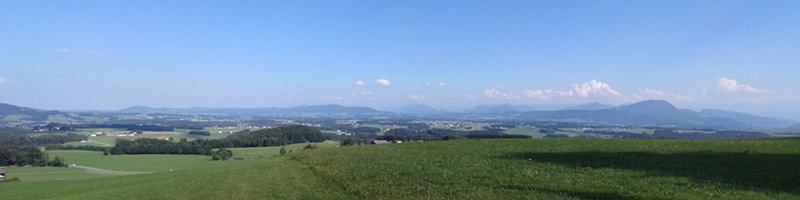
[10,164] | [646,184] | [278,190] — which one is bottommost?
[10,164]

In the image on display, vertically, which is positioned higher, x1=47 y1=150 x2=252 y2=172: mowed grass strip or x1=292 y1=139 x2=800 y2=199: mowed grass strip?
x1=292 y1=139 x2=800 y2=199: mowed grass strip

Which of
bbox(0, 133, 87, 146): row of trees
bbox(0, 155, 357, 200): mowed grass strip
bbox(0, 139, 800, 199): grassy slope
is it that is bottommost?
bbox(0, 133, 87, 146): row of trees

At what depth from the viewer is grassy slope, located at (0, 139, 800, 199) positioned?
13.9 meters

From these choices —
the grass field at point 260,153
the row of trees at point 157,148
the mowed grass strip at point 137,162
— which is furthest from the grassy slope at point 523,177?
the row of trees at point 157,148

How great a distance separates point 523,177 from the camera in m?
17.0

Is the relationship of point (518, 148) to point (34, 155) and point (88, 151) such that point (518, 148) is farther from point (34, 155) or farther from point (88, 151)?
point (88, 151)

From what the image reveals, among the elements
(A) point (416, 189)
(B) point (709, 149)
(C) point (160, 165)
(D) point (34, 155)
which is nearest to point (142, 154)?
(D) point (34, 155)

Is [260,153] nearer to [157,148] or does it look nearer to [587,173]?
[157,148]

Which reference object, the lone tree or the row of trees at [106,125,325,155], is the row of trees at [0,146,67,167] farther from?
the lone tree

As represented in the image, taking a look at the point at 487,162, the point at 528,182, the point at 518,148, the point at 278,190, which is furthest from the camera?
the point at 518,148

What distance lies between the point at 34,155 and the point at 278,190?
68930 mm

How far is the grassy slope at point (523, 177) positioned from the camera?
1387 centimetres

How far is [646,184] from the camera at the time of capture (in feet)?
47.0

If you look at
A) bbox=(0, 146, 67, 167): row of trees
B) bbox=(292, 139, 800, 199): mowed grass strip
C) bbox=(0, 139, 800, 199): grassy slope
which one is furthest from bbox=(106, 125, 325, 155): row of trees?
bbox=(292, 139, 800, 199): mowed grass strip
